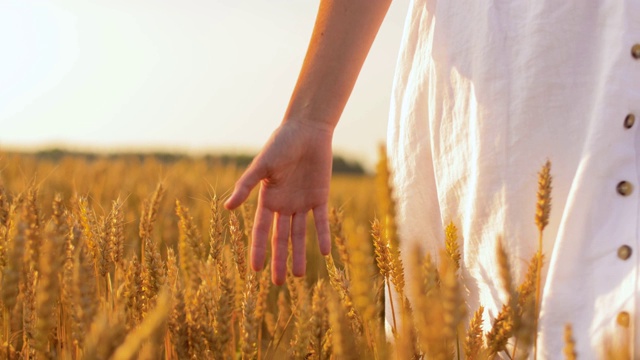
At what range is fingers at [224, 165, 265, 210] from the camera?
4.47 ft

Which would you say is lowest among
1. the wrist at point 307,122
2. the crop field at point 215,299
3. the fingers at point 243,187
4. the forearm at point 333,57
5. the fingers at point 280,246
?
the crop field at point 215,299

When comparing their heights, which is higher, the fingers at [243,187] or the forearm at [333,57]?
the forearm at [333,57]

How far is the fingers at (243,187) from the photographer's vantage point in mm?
1361

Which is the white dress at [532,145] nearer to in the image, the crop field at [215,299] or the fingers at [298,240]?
the crop field at [215,299]

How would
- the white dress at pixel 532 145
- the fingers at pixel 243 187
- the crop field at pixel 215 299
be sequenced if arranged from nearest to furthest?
the crop field at pixel 215 299 < the white dress at pixel 532 145 < the fingers at pixel 243 187

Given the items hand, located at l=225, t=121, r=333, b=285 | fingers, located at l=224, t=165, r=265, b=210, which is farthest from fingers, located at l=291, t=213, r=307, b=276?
fingers, located at l=224, t=165, r=265, b=210

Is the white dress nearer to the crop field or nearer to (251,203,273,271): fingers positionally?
→ the crop field

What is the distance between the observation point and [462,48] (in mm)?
1406

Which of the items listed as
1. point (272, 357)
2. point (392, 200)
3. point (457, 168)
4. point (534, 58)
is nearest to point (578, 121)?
point (534, 58)

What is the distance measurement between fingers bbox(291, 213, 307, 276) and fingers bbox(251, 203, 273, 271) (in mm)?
56

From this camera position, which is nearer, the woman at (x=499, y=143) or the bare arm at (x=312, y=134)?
the woman at (x=499, y=143)

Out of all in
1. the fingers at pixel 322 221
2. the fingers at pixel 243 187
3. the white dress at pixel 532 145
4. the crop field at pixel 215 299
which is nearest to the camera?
the crop field at pixel 215 299

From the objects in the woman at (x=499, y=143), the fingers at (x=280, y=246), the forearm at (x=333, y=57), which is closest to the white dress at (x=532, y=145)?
the woman at (x=499, y=143)

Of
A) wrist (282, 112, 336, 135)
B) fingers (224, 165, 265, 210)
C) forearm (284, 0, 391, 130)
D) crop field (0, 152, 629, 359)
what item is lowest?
crop field (0, 152, 629, 359)
